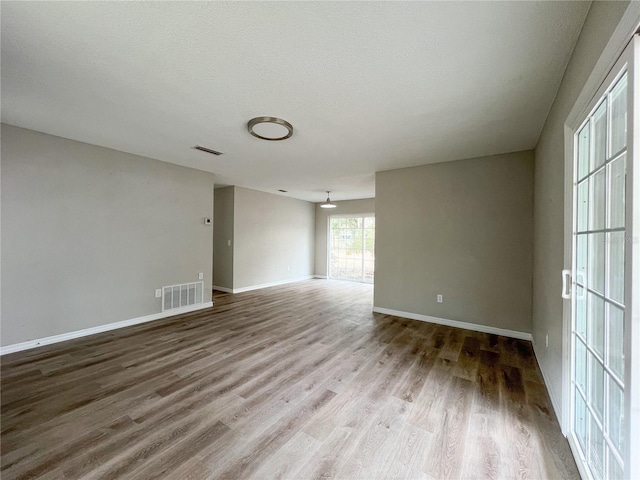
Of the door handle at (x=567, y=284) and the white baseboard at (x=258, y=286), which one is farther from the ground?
the door handle at (x=567, y=284)

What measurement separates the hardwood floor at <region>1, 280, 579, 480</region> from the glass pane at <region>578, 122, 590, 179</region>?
5.63 feet

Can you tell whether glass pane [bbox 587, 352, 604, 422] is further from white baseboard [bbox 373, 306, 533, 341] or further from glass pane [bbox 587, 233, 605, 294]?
white baseboard [bbox 373, 306, 533, 341]

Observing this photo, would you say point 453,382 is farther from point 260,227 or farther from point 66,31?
point 260,227

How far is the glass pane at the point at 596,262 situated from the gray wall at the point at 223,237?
5.80 metres

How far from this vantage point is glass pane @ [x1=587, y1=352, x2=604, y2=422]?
49.9 inches

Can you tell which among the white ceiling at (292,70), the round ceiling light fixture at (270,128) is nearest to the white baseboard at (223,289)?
the white ceiling at (292,70)

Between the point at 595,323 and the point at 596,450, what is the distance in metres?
0.65

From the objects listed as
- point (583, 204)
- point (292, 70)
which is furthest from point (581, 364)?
point (292, 70)

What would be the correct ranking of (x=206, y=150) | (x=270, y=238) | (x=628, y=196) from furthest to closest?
(x=270, y=238) < (x=206, y=150) < (x=628, y=196)

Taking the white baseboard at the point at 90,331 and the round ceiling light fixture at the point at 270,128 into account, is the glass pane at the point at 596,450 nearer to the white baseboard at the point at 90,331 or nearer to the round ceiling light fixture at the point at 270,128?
the round ceiling light fixture at the point at 270,128

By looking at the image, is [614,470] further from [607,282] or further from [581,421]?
[607,282]

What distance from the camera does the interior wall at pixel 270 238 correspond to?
613 centimetres

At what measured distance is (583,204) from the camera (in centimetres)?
155

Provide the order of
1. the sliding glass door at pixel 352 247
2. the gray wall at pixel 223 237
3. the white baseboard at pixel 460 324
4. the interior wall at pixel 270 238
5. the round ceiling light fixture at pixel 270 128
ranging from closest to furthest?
the round ceiling light fixture at pixel 270 128 < the white baseboard at pixel 460 324 < the gray wall at pixel 223 237 < the interior wall at pixel 270 238 < the sliding glass door at pixel 352 247
